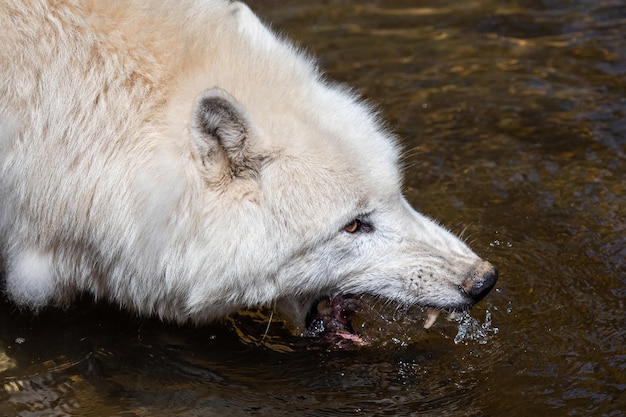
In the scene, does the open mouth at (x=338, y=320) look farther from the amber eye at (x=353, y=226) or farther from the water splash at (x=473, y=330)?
the amber eye at (x=353, y=226)

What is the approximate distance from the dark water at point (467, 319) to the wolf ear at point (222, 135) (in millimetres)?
1352

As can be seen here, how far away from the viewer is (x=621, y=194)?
23.6ft

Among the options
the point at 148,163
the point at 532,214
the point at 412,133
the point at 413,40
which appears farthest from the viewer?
the point at 413,40

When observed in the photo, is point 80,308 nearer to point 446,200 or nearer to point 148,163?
point 148,163

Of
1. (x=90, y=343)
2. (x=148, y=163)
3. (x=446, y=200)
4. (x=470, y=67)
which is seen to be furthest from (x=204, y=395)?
(x=470, y=67)

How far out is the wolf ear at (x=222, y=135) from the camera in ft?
15.3

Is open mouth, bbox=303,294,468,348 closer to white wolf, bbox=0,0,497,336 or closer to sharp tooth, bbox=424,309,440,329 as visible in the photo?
sharp tooth, bbox=424,309,440,329

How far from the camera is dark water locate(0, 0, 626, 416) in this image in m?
5.30

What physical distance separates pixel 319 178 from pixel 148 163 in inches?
36.1

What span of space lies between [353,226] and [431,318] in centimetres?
84

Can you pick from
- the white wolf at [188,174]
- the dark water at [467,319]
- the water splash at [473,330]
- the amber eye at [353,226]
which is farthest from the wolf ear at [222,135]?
A: the water splash at [473,330]

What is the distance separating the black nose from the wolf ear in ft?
4.48

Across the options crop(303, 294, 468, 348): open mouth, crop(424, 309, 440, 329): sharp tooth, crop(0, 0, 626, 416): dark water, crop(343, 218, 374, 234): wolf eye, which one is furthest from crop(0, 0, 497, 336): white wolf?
crop(0, 0, 626, 416): dark water

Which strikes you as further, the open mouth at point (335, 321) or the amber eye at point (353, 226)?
the open mouth at point (335, 321)
